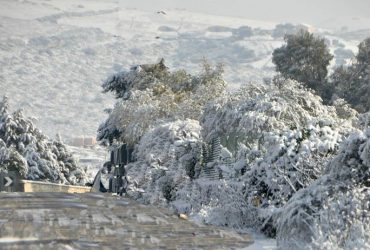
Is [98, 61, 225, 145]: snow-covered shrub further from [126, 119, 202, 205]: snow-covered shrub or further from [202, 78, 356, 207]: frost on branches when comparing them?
[202, 78, 356, 207]: frost on branches

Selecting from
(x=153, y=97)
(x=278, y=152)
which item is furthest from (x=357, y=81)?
(x=278, y=152)

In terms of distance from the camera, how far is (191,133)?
35.9m

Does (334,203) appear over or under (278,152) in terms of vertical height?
over

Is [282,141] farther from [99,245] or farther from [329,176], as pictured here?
[99,245]

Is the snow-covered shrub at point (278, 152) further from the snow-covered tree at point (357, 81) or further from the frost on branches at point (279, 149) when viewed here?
the snow-covered tree at point (357, 81)

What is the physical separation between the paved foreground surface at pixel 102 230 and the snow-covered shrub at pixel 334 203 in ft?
3.59

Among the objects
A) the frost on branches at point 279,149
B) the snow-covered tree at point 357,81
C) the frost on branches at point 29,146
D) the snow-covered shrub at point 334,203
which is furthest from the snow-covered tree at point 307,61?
the snow-covered shrub at point 334,203

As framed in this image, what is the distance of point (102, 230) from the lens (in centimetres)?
1553

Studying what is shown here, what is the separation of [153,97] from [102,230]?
36.2m

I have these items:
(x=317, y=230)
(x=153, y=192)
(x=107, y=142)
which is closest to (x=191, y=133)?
(x=153, y=192)

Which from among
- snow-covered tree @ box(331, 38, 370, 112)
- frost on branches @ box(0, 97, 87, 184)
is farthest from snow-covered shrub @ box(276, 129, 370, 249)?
frost on branches @ box(0, 97, 87, 184)

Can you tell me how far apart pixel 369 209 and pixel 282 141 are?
5575 millimetres

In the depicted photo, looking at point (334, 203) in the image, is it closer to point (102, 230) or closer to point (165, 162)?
point (102, 230)

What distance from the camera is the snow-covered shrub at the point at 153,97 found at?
153 feet
